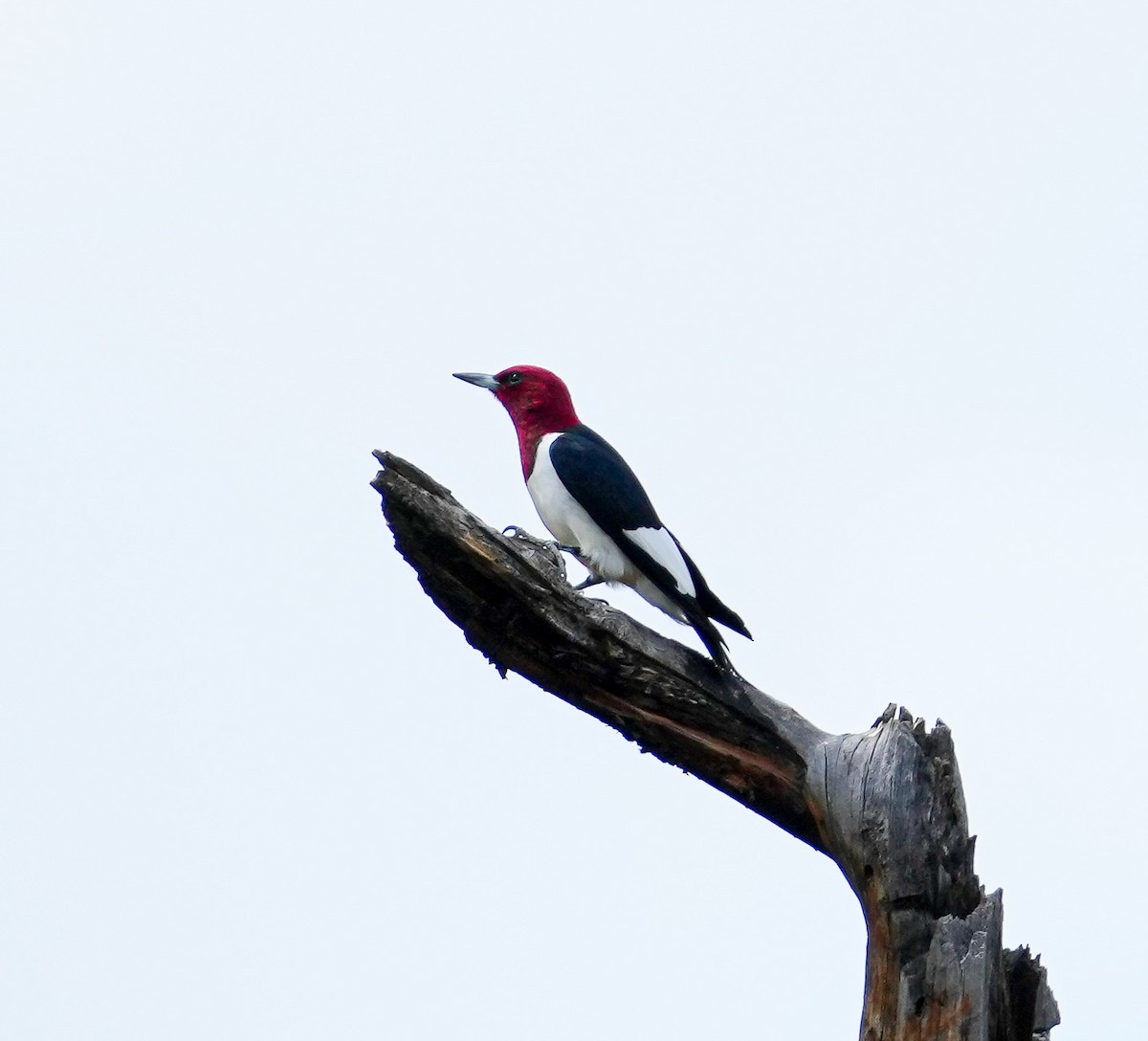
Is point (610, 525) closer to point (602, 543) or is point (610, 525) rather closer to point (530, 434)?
point (602, 543)

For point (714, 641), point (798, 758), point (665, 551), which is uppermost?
point (665, 551)

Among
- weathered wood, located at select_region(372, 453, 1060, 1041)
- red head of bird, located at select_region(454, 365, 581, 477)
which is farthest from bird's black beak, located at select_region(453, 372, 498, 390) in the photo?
weathered wood, located at select_region(372, 453, 1060, 1041)

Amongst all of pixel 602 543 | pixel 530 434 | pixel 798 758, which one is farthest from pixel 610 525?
pixel 798 758

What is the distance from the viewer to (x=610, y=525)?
21.4ft

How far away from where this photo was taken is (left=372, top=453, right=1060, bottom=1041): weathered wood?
5.09 metres

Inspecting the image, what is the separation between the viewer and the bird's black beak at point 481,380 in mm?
7457

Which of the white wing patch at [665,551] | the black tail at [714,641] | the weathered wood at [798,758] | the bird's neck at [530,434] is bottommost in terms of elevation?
the weathered wood at [798,758]

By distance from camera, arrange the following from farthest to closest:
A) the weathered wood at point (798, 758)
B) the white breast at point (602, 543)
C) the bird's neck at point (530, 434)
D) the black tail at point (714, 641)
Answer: the bird's neck at point (530, 434), the white breast at point (602, 543), the black tail at point (714, 641), the weathered wood at point (798, 758)

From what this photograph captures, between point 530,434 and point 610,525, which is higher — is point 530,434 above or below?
above

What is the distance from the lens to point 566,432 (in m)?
6.99

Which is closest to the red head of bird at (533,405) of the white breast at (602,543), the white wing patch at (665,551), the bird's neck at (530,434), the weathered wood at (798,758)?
the bird's neck at (530,434)

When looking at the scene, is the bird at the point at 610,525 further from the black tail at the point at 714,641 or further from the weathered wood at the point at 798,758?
the weathered wood at the point at 798,758

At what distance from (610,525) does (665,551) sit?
250mm

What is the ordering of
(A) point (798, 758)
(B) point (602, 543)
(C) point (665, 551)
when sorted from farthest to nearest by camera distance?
(B) point (602, 543)
(C) point (665, 551)
(A) point (798, 758)
